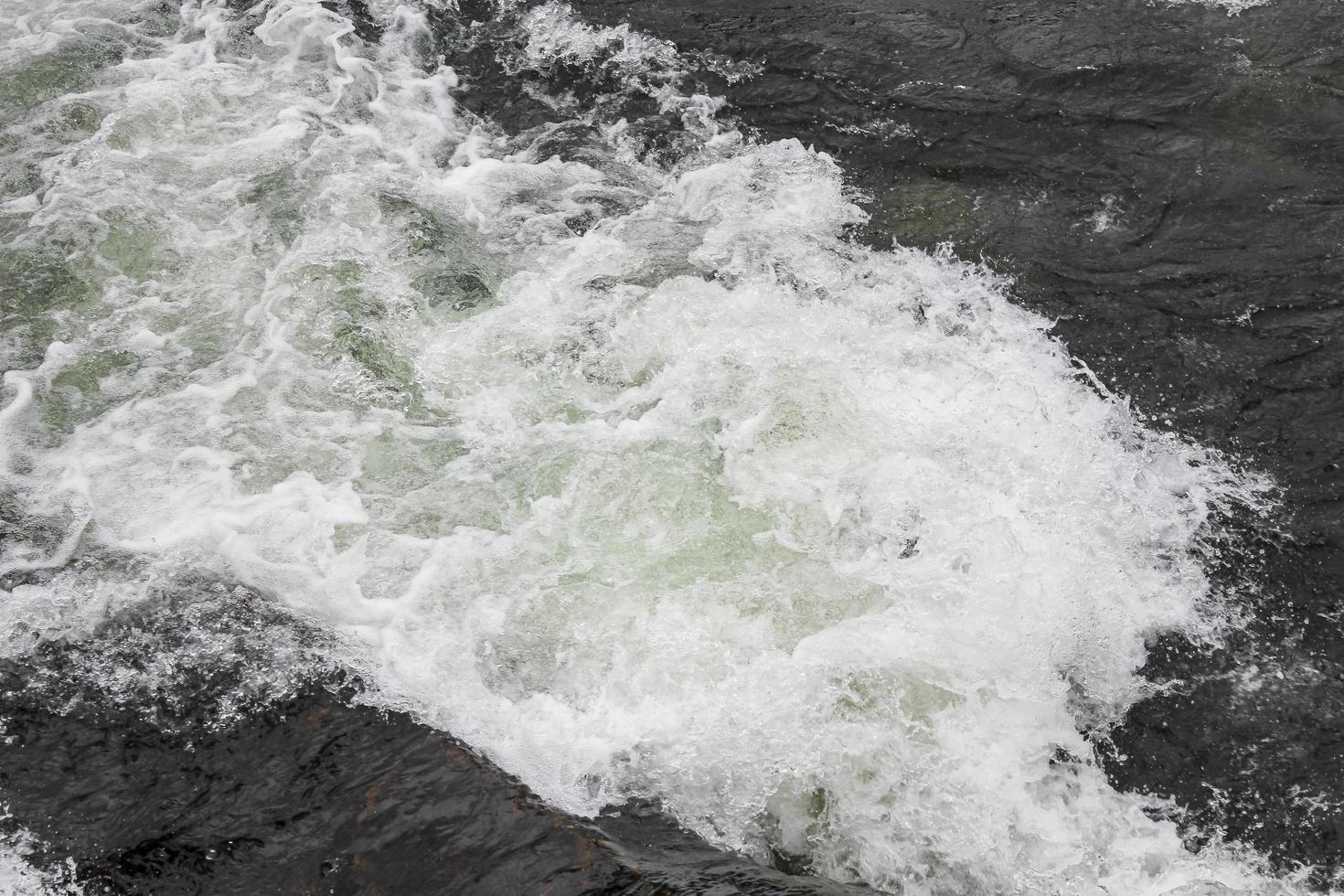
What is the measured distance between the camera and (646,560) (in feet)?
14.7

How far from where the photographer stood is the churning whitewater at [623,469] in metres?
3.87

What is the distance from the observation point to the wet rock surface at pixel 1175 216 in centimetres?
406

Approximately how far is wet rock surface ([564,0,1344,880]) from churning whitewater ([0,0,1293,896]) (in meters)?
0.22

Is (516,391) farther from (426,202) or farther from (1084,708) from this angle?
(1084,708)

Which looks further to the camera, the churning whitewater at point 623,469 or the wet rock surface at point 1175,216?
the wet rock surface at point 1175,216

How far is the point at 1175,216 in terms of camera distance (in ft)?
19.4

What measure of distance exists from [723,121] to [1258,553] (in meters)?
4.28

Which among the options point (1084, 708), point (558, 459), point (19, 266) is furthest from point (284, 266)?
point (1084, 708)

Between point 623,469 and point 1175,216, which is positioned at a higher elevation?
point 1175,216

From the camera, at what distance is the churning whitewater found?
387 cm

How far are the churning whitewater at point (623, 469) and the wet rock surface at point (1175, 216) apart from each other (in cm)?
22

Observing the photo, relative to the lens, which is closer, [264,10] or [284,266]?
[284,266]

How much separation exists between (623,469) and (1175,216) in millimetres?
3719

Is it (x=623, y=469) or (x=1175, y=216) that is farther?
(x=1175, y=216)
